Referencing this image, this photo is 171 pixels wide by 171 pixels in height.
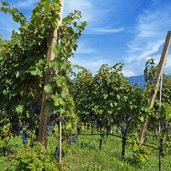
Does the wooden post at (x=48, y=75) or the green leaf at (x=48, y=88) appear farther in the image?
the wooden post at (x=48, y=75)

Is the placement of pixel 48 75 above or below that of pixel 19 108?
above

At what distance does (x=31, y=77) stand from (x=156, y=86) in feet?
13.2

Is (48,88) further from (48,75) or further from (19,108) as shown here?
(19,108)

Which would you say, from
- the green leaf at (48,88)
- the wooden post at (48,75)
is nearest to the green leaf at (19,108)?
the wooden post at (48,75)

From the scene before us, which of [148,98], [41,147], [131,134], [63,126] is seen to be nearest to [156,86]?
[148,98]

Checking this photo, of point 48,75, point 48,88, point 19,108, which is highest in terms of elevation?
point 48,75

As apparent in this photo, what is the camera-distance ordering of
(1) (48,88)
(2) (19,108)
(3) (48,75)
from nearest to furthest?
(1) (48,88) → (3) (48,75) → (2) (19,108)

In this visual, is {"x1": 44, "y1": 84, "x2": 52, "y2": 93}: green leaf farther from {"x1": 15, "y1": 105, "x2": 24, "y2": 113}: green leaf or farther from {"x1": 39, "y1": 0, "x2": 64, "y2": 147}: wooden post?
{"x1": 15, "y1": 105, "x2": 24, "y2": 113}: green leaf

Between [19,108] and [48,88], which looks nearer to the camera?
[48,88]

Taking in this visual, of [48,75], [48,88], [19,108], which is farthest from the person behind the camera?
[19,108]

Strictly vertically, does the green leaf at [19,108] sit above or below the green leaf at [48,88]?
below

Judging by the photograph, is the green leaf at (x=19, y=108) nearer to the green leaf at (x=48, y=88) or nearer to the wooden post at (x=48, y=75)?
the wooden post at (x=48, y=75)

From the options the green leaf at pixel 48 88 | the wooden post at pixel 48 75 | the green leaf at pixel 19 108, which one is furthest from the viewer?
the green leaf at pixel 19 108

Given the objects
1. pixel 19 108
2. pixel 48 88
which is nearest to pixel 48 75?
pixel 48 88
